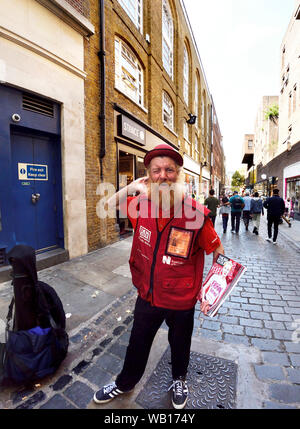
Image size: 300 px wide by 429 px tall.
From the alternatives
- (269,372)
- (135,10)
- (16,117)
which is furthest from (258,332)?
(135,10)

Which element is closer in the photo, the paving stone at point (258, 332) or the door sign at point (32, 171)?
the paving stone at point (258, 332)

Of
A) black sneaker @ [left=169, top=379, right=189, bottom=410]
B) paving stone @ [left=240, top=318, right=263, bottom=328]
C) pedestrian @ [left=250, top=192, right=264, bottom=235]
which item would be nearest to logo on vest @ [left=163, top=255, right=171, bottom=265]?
black sneaker @ [left=169, top=379, right=189, bottom=410]

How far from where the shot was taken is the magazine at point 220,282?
1699 millimetres

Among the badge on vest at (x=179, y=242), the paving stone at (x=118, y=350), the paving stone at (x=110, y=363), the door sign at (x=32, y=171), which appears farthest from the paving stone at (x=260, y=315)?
the door sign at (x=32, y=171)

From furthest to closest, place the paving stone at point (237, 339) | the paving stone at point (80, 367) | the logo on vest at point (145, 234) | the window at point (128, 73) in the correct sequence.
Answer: the window at point (128, 73) < the paving stone at point (237, 339) < the paving stone at point (80, 367) < the logo on vest at point (145, 234)

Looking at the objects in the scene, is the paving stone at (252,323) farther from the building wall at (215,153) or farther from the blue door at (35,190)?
the building wall at (215,153)

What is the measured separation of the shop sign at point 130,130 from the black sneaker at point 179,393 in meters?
7.20

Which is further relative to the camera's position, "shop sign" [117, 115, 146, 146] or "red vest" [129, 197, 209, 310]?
"shop sign" [117, 115, 146, 146]

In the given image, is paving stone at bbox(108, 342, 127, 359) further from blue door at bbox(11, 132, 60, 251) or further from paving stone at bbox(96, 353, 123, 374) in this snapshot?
blue door at bbox(11, 132, 60, 251)

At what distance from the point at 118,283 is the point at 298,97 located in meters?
19.3

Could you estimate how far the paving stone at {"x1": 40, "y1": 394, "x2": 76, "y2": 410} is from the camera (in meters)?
1.89

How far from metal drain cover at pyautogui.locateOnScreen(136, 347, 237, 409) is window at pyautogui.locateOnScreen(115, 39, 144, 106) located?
26.5 feet

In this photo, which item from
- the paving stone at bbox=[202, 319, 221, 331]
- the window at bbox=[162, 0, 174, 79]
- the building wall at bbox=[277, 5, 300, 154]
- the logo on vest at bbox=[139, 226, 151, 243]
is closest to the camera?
the logo on vest at bbox=[139, 226, 151, 243]

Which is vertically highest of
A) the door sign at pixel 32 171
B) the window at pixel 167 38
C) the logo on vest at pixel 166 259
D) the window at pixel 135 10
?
the window at pixel 167 38
